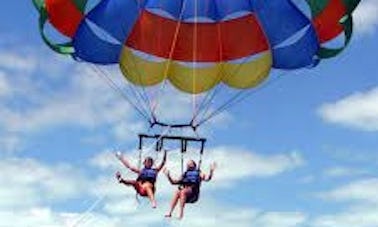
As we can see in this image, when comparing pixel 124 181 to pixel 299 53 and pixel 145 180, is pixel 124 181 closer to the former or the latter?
pixel 145 180

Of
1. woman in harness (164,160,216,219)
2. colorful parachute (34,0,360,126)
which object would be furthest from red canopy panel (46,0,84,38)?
woman in harness (164,160,216,219)

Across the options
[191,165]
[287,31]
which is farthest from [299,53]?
[191,165]

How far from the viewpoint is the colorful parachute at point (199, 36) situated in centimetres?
1922

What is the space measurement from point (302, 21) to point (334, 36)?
2.25ft

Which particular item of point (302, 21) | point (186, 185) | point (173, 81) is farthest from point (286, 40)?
point (186, 185)

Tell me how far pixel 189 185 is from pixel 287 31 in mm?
3634

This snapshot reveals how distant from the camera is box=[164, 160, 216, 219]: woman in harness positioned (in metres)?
18.0

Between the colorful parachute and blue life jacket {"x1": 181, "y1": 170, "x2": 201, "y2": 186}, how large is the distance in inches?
98.8

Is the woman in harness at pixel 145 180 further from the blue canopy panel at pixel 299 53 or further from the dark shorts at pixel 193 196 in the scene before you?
the blue canopy panel at pixel 299 53

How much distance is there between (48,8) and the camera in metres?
19.0

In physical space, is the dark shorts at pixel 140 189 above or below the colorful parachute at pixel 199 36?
below

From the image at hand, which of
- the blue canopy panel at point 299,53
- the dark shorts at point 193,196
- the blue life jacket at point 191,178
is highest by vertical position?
the blue canopy panel at point 299,53

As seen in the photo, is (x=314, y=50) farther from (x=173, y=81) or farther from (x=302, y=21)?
(x=173, y=81)

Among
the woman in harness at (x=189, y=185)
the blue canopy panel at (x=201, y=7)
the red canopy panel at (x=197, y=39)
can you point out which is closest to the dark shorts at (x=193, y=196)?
the woman in harness at (x=189, y=185)
